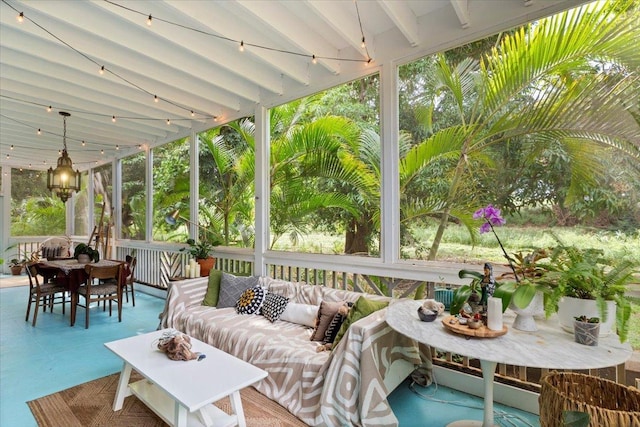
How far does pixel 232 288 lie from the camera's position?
12.5ft

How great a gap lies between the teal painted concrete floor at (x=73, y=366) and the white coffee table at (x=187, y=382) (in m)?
0.73

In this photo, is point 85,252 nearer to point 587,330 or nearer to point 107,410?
point 107,410

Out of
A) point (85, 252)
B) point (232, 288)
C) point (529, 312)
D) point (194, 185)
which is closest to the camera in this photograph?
point (529, 312)

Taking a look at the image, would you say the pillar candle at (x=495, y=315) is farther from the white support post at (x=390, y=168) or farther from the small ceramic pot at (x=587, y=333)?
the white support post at (x=390, y=168)

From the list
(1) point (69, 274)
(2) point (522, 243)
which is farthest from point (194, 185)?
(2) point (522, 243)

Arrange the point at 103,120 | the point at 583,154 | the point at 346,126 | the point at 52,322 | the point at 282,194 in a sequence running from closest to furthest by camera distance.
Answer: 1. the point at 583,154
2. the point at 346,126
3. the point at 282,194
4. the point at 52,322
5. the point at 103,120

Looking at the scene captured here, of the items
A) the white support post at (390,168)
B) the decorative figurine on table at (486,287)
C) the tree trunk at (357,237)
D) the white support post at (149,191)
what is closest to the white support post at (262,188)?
the tree trunk at (357,237)

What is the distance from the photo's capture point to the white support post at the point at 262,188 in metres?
4.30

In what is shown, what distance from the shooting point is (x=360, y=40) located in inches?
125

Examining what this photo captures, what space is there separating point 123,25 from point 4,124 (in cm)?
395

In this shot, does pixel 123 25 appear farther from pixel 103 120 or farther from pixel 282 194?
pixel 103 120

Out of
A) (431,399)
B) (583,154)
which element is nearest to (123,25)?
(583,154)

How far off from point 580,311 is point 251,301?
2.77 meters

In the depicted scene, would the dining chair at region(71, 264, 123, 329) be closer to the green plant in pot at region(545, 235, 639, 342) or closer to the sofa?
the sofa
